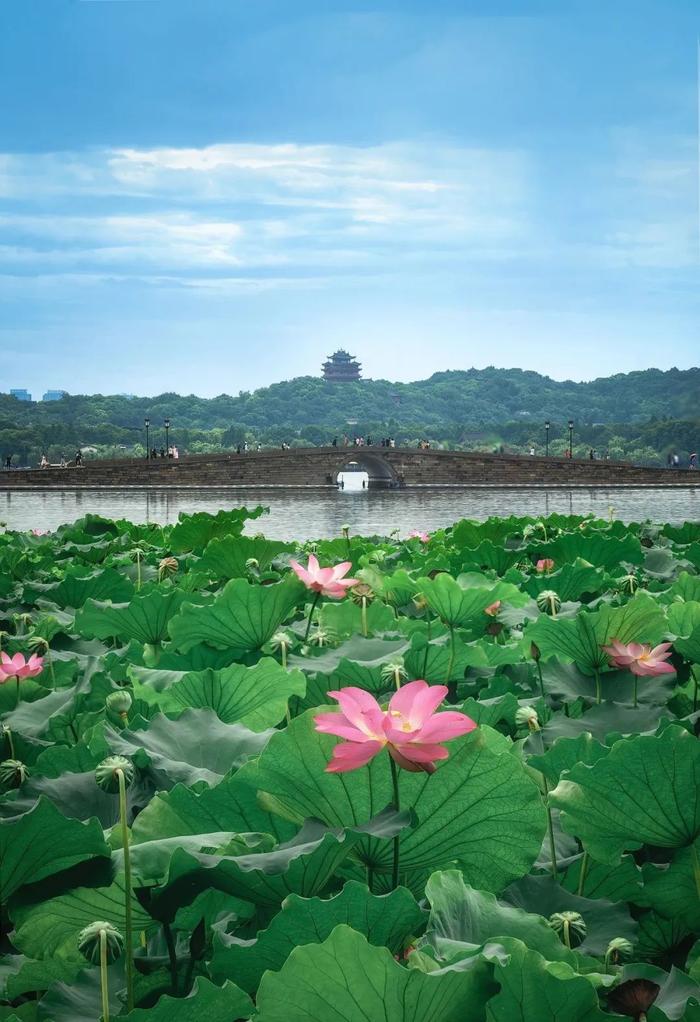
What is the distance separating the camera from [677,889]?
0.91 m

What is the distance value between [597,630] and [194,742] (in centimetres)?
59

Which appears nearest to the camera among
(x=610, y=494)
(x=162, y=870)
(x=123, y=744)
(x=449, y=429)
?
(x=162, y=870)

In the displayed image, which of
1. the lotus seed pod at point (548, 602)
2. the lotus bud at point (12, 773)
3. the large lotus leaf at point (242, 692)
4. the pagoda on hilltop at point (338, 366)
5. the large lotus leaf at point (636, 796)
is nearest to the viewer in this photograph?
the large lotus leaf at point (636, 796)

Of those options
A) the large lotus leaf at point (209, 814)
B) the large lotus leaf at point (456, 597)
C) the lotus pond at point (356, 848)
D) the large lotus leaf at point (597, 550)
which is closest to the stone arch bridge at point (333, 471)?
the large lotus leaf at point (597, 550)

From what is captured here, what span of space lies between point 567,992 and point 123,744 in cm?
61

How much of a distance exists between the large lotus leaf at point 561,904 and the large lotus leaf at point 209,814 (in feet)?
0.62

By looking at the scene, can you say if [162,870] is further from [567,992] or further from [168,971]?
[567,992]

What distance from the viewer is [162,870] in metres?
0.79

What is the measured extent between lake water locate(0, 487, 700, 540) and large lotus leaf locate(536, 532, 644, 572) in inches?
456

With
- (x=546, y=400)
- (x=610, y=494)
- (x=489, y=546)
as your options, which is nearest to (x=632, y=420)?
(x=546, y=400)

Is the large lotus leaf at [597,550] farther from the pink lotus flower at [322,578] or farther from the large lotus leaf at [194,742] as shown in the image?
the large lotus leaf at [194,742]

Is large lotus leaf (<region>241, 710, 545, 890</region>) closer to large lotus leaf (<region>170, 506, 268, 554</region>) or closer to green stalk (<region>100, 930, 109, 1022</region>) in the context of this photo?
green stalk (<region>100, 930, 109, 1022</region>)

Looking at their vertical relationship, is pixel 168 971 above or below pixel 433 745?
below

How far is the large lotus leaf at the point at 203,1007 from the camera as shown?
2.06 ft
